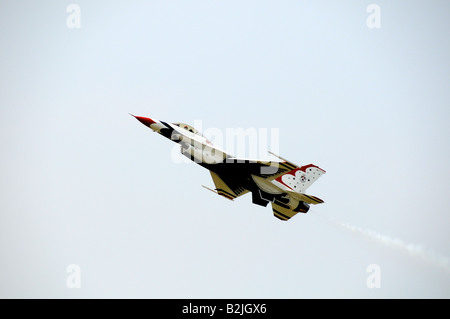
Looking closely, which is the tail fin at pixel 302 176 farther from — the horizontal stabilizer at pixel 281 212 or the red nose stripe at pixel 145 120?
the red nose stripe at pixel 145 120

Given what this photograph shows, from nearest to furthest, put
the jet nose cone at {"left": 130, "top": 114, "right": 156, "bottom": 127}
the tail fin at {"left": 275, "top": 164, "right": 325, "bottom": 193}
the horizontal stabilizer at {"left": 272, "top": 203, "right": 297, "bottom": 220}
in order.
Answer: the tail fin at {"left": 275, "top": 164, "right": 325, "bottom": 193}
the horizontal stabilizer at {"left": 272, "top": 203, "right": 297, "bottom": 220}
the jet nose cone at {"left": 130, "top": 114, "right": 156, "bottom": 127}

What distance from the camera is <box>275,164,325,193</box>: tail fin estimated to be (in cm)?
3438

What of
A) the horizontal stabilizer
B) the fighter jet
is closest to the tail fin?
the fighter jet

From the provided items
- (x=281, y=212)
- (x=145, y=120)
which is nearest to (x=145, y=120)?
(x=145, y=120)

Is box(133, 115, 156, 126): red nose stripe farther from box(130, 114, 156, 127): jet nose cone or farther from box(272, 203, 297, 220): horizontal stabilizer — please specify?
box(272, 203, 297, 220): horizontal stabilizer

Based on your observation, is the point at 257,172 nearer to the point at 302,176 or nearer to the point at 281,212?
the point at 302,176

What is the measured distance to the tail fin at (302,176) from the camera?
34.4 meters

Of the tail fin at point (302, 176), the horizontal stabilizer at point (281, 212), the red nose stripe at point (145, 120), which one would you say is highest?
the red nose stripe at point (145, 120)

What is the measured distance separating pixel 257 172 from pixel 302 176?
2510 mm

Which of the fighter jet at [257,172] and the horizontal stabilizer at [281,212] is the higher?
the fighter jet at [257,172]

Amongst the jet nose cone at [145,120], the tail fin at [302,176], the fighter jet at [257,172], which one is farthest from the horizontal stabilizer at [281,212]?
the jet nose cone at [145,120]

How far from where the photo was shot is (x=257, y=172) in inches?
1383
